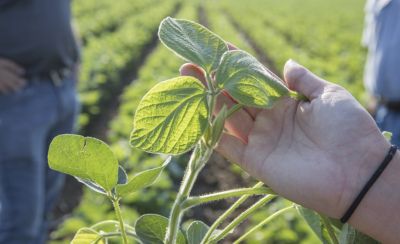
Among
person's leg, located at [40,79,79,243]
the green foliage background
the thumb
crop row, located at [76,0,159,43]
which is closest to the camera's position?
the thumb

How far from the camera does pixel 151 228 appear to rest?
89cm

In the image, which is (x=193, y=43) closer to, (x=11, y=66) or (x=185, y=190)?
(x=185, y=190)

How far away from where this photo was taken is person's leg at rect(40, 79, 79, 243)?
9.31 ft

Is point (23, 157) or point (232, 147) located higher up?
point (232, 147)

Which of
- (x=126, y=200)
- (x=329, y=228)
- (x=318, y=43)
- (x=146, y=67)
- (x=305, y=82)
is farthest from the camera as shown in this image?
(x=318, y=43)

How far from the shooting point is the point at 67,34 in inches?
110

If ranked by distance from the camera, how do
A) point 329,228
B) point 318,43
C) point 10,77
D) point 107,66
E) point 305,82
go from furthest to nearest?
1. point 318,43
2. point 107,66
3. point 10,77
4. point 305,82
5. point 329,228

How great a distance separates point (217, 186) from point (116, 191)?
452 cm

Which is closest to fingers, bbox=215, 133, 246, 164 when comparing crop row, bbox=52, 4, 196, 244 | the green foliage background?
the green foliage background

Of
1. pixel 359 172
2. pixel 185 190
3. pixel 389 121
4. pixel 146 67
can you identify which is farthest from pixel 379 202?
pixel 146 67

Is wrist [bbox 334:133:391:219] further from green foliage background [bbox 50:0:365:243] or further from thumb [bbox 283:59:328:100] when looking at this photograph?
green foliage background [bbox 50:0:365:243]

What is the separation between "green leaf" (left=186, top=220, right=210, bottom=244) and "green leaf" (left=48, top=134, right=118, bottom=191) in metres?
0.15

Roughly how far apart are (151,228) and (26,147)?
1887 mm

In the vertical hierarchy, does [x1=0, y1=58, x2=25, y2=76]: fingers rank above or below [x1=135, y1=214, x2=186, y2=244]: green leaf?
below
